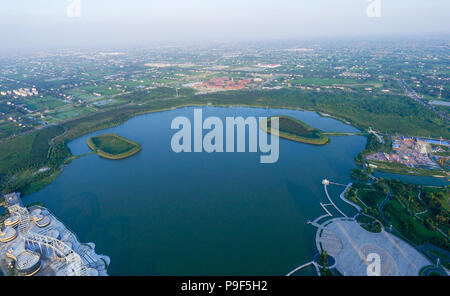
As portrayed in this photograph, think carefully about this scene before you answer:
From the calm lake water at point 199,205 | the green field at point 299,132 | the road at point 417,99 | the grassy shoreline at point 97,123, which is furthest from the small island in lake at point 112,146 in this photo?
the road at point 417,99

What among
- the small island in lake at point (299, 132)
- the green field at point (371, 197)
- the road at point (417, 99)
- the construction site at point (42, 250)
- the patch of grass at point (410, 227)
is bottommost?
the construction site at point (42, 250)

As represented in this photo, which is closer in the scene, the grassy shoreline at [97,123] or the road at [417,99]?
the grassy shoreline at [97,123]

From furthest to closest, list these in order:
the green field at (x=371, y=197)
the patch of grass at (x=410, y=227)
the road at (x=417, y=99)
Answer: the road at (x=417, y=99)
the green field at (x=371, y=197)
the patch of grass at (x=410, y=227)

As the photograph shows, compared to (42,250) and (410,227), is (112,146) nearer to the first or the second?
(42,250)

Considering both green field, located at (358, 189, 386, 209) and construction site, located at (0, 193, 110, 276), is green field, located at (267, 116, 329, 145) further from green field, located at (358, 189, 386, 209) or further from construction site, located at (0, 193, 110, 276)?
construction site, located at (0, 193, 110, 276)

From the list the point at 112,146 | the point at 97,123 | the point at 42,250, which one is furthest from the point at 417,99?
the point at 42,250

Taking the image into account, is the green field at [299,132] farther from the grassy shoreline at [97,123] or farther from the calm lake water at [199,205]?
the grassy shoreline at [97,123]

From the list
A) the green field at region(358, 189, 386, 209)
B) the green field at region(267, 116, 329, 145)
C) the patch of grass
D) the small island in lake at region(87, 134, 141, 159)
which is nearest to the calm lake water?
the small island in lake at region(87, 134, 141, 159)
